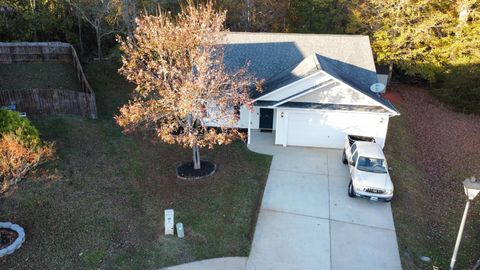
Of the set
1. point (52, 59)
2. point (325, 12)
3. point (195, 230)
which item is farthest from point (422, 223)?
point (52, 59)

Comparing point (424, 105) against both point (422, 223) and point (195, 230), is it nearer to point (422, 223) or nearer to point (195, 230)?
point (422, 223)

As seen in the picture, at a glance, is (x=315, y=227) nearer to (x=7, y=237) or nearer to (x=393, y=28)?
(x=7, y=237)

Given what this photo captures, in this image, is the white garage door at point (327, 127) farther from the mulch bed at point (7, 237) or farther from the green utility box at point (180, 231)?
the mulch bed at point (7, 237)

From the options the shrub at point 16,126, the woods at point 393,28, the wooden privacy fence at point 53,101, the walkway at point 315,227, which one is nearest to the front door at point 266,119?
the walkway at point 315,227

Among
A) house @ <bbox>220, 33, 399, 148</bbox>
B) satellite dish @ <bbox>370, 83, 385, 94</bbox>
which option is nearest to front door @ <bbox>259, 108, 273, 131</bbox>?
house @ <bbox>220, 33, 399, 148</bbox>

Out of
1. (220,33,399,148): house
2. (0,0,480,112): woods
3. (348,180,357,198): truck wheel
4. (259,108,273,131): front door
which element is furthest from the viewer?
(0,0,480,112): woods

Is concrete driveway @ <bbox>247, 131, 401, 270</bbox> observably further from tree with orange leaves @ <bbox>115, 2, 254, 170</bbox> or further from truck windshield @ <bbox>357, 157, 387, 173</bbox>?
tree with orange leaves @ <bbox>115, 2, 254, 170</bbox>

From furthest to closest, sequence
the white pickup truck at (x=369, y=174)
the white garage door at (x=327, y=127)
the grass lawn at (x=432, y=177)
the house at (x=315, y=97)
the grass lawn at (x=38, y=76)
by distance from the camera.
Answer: the grass lawn at (x=38, y=76)
the white garage door at (x=327, y=127)
the house at (x=315, y=97)
the white pickup truck at (x=369, y=174)
the grass lawn at (x=432, y=177)
